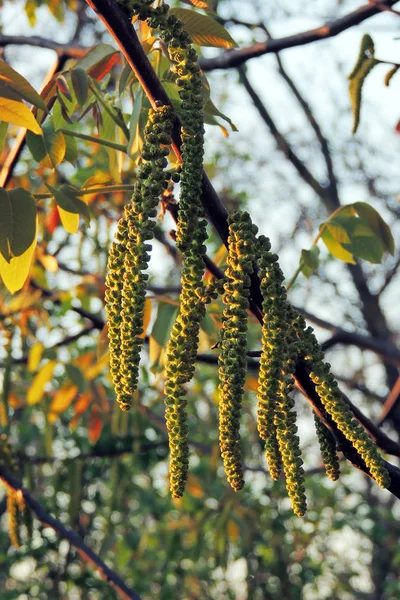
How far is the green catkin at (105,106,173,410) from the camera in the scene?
1039 millimetres

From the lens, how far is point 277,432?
1.13 m

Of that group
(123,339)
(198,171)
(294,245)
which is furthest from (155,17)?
(294,245)

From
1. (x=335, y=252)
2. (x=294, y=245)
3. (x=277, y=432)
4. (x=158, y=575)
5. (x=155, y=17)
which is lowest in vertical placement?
(x=158, y=575)

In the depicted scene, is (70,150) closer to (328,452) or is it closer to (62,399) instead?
(328,452)

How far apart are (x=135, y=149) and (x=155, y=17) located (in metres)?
0.36

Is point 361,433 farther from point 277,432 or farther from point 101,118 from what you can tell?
point 101,118

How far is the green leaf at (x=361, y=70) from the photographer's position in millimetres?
1941

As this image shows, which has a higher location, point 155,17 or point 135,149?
point 155,17

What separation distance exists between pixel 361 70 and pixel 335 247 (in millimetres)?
462

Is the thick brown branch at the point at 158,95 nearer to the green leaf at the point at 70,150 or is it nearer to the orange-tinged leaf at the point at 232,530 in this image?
the green leaf at the point at 70,150

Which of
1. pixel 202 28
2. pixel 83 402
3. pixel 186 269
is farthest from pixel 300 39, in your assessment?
pixel 83 402

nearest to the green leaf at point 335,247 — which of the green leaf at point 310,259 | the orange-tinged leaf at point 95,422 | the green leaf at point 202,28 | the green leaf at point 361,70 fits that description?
the green leaf at point 310,259

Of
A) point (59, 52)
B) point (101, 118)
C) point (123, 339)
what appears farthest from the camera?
point (59, 52)

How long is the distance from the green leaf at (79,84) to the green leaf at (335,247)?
658 mm
